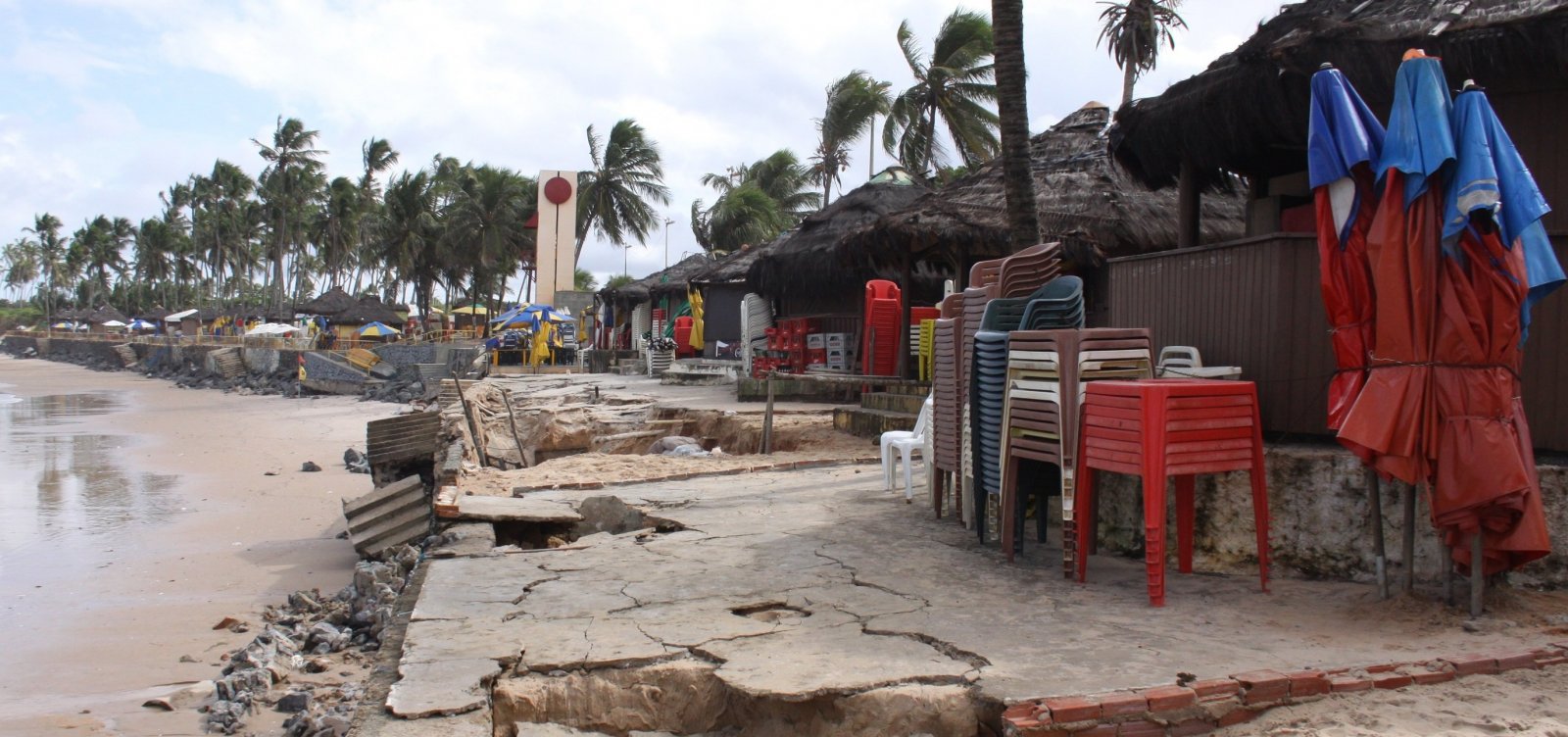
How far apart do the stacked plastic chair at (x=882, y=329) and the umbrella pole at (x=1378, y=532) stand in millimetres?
9492

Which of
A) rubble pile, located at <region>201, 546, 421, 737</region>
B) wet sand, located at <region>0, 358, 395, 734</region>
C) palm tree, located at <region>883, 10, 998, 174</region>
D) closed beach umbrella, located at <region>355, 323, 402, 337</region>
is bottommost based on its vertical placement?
wet sand, located at <region>0, 358, 395, 734</region>

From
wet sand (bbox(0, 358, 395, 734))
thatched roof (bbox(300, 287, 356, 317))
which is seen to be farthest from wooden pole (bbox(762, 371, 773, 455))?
thatched roof (bbox(300, 287, 356, 317))

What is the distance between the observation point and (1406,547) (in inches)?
161

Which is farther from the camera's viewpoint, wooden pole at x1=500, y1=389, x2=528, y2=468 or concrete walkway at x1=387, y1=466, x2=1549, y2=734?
wooden pole at x1=500, y1=389, x2=528, y2=468

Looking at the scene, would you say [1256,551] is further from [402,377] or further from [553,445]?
[402,377]

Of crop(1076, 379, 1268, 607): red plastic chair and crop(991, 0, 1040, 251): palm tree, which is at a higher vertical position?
crop(991, 0, 1040, 251): palm tree

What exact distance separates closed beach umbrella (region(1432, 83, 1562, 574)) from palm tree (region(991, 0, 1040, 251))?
152 inches

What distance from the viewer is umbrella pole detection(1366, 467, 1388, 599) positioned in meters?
4.11

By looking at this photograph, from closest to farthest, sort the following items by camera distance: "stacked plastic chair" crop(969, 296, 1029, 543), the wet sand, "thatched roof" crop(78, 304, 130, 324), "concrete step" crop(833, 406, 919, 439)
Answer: "stacked plastic chair" crop(969, 296, 1029, 543), the wet sand, "concrete step" crop(833, 406, 919, 439), "thatched roof" crop(78, 304, 130, 324)

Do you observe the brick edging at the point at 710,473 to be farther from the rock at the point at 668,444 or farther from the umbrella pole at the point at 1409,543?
the umbrella pole at the point at 1409,543

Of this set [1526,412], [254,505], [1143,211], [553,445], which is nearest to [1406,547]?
[1526,412]

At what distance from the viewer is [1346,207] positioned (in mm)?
4043

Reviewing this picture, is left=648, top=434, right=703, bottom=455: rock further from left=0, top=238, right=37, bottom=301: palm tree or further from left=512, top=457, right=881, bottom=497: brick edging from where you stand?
left=0, top=238, right=37, bottom=301: palm tree

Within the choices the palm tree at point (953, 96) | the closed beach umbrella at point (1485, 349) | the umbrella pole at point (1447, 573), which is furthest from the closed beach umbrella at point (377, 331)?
the closed beach umbrella at point (1485, 349)
